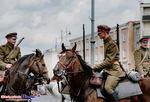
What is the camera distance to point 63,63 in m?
7.00

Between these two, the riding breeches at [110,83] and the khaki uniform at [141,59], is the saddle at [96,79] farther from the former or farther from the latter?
the khaki uniform at [141,59]

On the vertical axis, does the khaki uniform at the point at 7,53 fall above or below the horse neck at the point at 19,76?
above

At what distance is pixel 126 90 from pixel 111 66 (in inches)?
29.3

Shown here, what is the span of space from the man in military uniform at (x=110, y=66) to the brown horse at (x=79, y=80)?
1.10 feet

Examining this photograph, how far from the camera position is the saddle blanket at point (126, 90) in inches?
285

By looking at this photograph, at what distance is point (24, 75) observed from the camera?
750 cm

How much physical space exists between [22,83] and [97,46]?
2680 inches

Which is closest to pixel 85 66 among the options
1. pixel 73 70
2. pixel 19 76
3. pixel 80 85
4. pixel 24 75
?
pixel 73 70

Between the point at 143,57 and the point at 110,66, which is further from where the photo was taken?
the point at 143,57

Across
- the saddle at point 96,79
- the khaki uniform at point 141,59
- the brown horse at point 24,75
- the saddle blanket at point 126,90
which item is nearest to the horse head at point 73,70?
the saddle at point 96,79

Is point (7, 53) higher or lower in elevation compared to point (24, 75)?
higher

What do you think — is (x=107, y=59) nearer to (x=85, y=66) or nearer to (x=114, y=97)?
(x=85, y=66)

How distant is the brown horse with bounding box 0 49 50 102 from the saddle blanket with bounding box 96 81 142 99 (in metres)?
1.67

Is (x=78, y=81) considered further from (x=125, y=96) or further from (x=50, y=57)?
(x=50, y=57)
